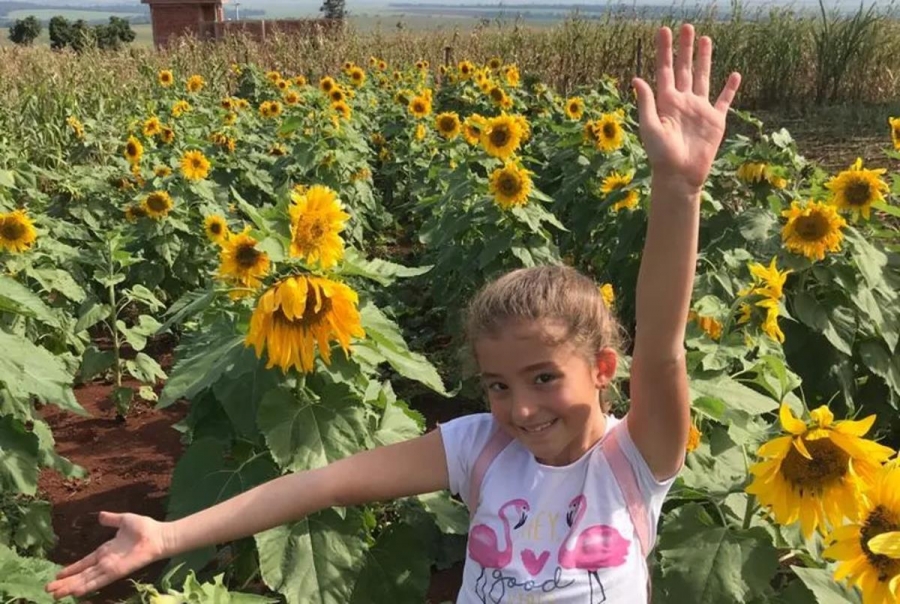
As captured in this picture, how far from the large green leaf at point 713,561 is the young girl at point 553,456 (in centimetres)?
25

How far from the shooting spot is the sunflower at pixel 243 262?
2684 millimetres

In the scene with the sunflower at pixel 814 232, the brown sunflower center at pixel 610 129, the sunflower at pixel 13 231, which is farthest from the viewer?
the brown sunflower center at pixel 610 129

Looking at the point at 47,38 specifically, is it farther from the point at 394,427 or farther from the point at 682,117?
the point at 682,117

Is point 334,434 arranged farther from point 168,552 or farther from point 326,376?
point 168,552

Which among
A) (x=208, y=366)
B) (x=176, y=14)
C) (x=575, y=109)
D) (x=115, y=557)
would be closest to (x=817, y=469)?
(x=115, y=557)

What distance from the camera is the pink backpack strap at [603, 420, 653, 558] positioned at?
163 cm

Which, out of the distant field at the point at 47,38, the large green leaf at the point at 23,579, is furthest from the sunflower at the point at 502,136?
the distant field at the point at 47,38

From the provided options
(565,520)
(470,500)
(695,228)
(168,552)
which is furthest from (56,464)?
(695,228)

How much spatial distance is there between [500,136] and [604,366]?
3713 millimetres

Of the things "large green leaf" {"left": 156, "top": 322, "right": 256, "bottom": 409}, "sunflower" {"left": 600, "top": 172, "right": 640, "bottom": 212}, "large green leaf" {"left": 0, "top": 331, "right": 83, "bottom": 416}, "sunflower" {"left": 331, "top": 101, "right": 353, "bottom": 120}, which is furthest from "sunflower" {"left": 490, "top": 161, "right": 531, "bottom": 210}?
"sunflower" {"left": 331, "top": 101, "right": 353, "bottom": 120}

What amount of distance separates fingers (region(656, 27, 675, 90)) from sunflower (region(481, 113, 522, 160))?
3.77 m

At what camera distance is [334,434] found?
2133mm

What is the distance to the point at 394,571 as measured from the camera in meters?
2.31

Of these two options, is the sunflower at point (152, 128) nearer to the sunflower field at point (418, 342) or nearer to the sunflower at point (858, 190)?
the sunflower field at point (418, 342)
